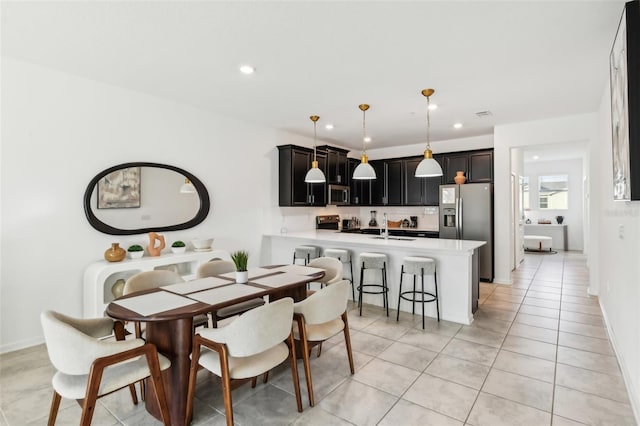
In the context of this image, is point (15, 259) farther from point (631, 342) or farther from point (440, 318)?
point (631, 342)

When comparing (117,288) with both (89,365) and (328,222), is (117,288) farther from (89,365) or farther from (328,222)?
(328,222)

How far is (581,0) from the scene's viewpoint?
224 cm

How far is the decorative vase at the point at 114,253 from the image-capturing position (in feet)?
11.8

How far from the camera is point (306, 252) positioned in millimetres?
5035

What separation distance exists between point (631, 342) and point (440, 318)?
1883mm

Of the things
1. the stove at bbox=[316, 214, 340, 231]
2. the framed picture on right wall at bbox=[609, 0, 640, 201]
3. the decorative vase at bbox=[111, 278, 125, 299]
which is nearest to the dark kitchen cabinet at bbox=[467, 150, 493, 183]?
the stove at bbox=[316, 214, 340, 231]

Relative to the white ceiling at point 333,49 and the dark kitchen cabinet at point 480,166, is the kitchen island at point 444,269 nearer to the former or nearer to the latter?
the white ceiling at point 333,49

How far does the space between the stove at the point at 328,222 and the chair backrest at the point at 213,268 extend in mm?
3516

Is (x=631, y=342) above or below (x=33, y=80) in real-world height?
below

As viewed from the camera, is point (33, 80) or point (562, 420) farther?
point (33, 80)

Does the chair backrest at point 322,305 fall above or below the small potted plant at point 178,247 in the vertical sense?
below

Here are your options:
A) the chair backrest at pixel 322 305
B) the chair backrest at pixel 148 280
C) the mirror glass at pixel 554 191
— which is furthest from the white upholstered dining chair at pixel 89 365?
the mirror glass at pixel 554 191

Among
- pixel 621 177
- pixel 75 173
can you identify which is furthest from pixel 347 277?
pixel 75 173

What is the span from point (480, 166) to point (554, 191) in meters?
5.83
